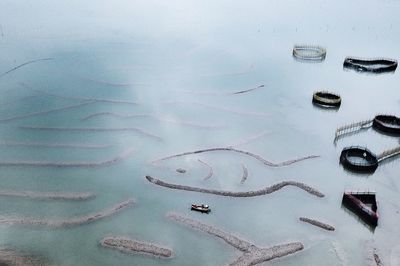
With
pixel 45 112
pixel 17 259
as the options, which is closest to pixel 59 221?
pixel 17 259

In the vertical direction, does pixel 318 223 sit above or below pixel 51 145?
below

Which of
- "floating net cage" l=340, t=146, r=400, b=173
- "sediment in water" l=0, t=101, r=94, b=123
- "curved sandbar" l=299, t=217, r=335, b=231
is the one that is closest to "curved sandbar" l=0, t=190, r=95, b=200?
"sediment in water" l=0, t=101, r=94, b=123

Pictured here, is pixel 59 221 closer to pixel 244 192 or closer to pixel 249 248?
pixel 249 248

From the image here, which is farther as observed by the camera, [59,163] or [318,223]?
[59,163]

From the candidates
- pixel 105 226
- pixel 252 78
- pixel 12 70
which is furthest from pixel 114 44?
pixel 105 226

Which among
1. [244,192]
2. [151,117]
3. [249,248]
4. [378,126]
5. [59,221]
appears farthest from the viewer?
[151,117]

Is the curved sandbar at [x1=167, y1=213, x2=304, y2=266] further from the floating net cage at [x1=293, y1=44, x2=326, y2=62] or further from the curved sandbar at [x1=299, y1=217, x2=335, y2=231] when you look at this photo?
the floating net cage at [x1=293, y1=44, x2=326, y2=62]

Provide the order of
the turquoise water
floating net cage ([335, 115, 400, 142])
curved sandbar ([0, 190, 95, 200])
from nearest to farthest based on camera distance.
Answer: the turquoise water → curved sandbar ([0, 190, 95, 200]) → floating net cage ([335, 115, 400, 142])

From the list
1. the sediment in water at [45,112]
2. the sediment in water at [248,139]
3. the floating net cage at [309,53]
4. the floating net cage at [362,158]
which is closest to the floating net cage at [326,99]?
the sediment in water at [248,139]
